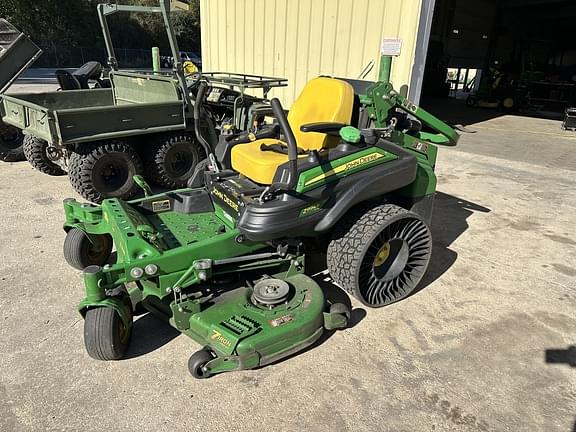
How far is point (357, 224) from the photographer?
3.05 meters

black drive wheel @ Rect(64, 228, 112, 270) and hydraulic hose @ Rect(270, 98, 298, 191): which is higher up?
hydraulic hose @ Rect(270, 98, 298, 191)

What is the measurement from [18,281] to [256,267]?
1.87 m

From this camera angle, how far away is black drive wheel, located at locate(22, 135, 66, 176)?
5812 millimetres

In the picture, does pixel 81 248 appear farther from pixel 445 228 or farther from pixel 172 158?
pixel 445 228

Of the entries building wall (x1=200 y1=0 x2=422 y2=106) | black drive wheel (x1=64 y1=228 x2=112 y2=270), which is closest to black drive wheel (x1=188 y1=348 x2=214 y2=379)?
black drive wheel (x1=64 y1=228 x2=112 y2=270)

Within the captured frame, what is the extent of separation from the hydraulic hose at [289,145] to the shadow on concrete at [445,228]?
1.46m

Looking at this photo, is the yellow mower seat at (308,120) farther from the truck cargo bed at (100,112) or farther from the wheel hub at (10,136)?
the wheel hub at (10,136)

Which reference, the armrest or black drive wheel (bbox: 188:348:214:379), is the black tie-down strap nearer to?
the armrest

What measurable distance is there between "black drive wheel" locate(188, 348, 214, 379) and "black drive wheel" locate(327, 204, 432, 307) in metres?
1.05

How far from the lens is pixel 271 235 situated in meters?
2.73

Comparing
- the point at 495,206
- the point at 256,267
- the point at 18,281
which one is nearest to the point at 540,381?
the point at 256,267

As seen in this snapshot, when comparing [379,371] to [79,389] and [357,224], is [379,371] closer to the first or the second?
[357,224]

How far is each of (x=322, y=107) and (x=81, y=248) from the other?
2.10m

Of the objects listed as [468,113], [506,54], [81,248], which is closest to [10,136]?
[81,248]
